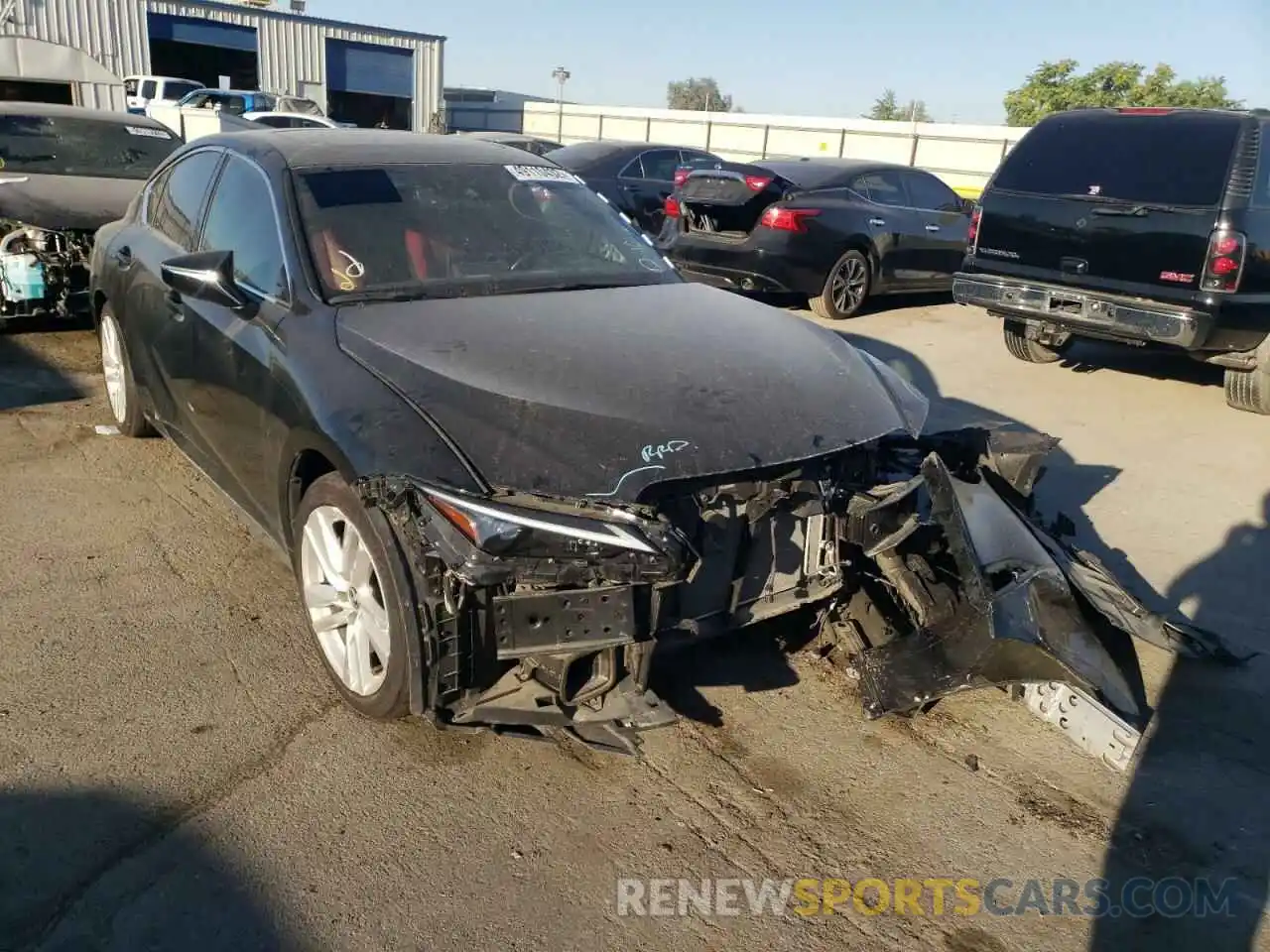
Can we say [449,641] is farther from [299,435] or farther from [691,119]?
[691,119]

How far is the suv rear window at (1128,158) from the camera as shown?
644 centimetres

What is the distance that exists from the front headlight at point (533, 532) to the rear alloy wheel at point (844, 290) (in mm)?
7438

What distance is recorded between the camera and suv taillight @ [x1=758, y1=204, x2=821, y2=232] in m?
9.12

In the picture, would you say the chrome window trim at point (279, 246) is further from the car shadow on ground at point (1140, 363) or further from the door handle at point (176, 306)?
the car shadow on ground at point (1140, 363)

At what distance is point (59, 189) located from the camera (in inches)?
293

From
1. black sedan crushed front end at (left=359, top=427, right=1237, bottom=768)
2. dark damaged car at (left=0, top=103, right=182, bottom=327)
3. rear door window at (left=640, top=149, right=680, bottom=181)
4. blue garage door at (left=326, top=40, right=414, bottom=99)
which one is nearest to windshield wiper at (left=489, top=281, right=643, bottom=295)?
black sedan crushed front end at (left=359, top=427, right=1237, bottom=768)

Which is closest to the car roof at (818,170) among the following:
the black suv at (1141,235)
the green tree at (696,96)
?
the black suv at (1141,235)

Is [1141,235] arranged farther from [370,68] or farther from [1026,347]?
[370,68]

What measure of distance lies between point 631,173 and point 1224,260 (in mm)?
8078

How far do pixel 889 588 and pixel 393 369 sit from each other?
1.75 metres

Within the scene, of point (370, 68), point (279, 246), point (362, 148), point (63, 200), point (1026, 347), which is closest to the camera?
point (279, 246)

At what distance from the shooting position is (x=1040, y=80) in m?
49.0

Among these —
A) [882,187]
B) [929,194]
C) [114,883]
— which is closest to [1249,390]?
[882,187]

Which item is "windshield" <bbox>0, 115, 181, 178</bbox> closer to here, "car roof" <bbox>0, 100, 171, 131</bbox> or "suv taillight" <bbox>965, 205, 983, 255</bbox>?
"car roof" <bbox>0, 100, 171, 131</bbox>
